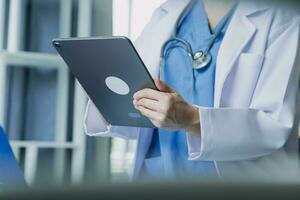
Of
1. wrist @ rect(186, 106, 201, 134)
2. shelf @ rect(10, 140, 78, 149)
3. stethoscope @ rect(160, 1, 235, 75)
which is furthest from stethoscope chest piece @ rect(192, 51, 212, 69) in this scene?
shelf @ rect(10, 140, 78, 149)

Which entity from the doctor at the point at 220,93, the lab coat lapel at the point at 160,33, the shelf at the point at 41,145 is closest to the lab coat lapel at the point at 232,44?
the doctor at the point at 220,93

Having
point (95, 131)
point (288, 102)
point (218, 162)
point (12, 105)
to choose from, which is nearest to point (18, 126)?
point (12, 105)

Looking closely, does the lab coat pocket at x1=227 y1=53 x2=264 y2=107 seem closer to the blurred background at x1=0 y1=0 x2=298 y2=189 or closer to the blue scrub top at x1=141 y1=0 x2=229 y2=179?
the blue scrub top at x1=141 y1=0 x2=229 y2=179

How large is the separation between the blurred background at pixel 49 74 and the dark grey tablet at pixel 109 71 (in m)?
0.06

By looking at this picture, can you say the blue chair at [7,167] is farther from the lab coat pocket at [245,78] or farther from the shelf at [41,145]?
the lab coat pocket at [245,78]

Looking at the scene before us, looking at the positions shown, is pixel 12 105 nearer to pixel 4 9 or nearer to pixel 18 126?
pixel 18 126

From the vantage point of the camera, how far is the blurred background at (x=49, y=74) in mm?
673

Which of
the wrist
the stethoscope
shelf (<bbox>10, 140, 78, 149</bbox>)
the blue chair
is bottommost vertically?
shelf (<bbox>10, 140, 78, 149</bbox>)

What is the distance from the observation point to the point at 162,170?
621mm

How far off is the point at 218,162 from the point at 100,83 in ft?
0.73

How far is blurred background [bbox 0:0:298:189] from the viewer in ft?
2.20

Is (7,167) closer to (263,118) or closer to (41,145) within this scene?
(41,145)

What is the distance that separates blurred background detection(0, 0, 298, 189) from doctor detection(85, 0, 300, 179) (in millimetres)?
42

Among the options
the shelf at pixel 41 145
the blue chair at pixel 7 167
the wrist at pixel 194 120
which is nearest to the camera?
the blue chair at pixel 7 167
